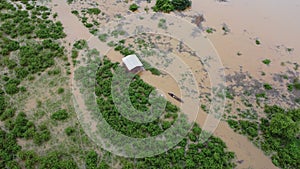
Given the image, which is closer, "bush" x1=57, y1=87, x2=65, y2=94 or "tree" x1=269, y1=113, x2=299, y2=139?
"tree" x1=269, y1=113, x2=299, y2=139

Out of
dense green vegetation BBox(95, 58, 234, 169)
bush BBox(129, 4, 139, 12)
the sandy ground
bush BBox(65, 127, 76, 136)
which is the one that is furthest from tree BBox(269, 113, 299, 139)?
bush BBox(129, 4, 139, 12)

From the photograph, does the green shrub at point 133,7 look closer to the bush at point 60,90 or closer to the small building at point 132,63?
the small building at point 132,63

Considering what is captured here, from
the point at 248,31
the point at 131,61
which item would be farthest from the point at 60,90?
the point at 248,31

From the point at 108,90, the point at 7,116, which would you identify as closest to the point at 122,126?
the point at 108,90

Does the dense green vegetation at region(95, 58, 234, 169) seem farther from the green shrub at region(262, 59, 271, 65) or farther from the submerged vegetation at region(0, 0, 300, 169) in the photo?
the green shrub at region(262, 59, 271, 65)

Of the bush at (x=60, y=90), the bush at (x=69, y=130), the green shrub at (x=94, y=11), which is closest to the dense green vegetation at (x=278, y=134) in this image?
the bush at (x=69, y=130)

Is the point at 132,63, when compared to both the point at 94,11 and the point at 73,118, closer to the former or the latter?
the point at 73,118

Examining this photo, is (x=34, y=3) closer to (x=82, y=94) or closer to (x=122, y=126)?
(x=82, y=94)
